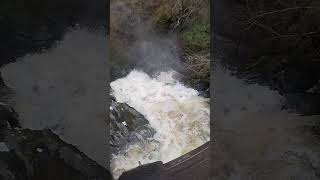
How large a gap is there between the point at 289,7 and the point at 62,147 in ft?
11.0

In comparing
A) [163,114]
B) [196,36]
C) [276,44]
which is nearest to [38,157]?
[163,114]

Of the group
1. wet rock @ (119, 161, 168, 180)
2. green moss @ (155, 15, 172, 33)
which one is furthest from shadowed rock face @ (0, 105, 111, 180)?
green moss @ (155, 15, 172, 33)

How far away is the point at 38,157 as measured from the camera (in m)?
5.82

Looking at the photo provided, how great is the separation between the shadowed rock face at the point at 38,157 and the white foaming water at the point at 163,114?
45cm

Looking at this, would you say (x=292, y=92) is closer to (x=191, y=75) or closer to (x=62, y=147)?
(x=191, y=75)

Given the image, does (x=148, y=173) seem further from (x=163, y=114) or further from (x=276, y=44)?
(x=276, y=44)

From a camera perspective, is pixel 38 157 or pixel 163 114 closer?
→ pixel 38 157

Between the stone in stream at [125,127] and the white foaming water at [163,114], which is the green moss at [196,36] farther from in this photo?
the stone in stream at [125,127]

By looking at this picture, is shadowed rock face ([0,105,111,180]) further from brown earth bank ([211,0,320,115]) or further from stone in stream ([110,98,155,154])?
brown earth bank ([211,0,320,115])

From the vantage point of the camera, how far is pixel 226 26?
592cm

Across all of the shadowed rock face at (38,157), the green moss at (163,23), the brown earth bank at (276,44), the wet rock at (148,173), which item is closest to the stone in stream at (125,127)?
the wet rock at (148,173)

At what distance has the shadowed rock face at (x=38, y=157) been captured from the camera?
5754 millimetres

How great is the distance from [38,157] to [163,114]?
5.69 feet

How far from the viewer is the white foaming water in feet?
20.3
